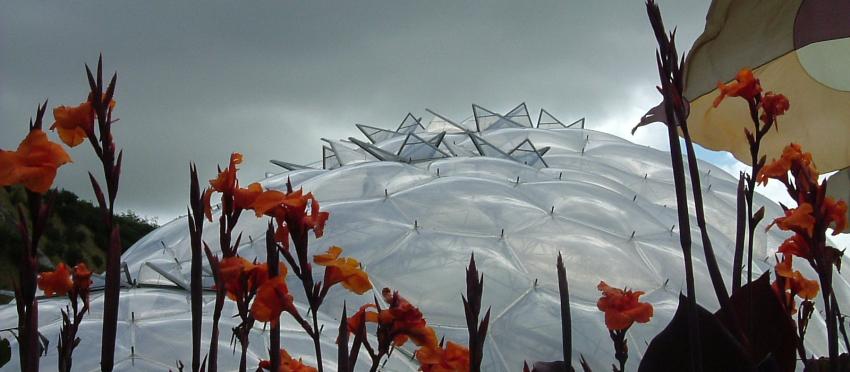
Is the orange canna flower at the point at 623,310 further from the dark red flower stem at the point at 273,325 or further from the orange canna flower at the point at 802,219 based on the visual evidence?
the dark red flower stem at the point at 273,325

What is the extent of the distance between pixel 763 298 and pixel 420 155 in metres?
11.8

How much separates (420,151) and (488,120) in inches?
258

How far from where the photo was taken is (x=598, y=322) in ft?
23.2

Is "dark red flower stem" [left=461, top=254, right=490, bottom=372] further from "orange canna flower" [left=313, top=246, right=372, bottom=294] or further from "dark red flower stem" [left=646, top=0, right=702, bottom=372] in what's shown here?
"orange canna flower" [left=313, top=246, right=372, bottom=294]

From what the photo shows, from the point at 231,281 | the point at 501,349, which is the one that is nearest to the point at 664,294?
the point at 501,349

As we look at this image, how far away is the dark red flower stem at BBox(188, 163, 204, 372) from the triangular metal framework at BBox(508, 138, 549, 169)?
41.2ft

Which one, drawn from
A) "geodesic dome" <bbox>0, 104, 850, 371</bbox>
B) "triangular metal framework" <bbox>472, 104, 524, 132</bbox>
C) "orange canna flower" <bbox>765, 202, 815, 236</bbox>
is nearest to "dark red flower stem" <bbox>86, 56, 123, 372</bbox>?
"orange canna flower" <bbox>765, 202, 815, 236</bbox>

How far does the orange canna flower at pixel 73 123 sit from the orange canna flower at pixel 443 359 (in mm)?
523

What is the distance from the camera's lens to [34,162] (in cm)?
78

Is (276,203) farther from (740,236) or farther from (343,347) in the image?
(740,236)

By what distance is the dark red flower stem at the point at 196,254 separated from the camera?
762 mm

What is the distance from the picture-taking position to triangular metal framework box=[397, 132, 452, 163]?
12.8 m

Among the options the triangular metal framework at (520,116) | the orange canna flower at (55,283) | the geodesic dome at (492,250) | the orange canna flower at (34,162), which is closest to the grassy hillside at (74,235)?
the triangular metal framework at (520,116)

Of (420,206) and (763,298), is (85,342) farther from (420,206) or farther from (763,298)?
(763,298)
